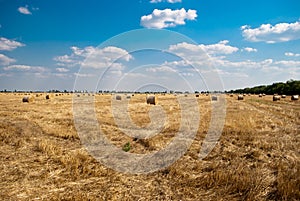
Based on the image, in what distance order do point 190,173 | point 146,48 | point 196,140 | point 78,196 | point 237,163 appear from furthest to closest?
point 146,48
point 196,140
point 237,163
point 190,173
point 78,196

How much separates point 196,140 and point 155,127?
3.76 m

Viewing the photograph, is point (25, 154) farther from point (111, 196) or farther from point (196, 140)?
point (196, 140)

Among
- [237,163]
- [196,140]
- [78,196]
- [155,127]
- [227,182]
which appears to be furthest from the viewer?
[155,127]

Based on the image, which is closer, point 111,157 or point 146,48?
point 111,157

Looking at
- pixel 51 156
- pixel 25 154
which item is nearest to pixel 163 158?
pixel 51 156

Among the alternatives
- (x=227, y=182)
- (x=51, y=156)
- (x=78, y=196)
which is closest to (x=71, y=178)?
(x=78, y=196)

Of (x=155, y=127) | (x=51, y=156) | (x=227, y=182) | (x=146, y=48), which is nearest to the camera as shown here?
(x=227, y=182)

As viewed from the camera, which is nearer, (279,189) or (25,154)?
(279,189)

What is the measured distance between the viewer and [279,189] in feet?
19.9

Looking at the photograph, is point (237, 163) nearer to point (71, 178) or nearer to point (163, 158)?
point (163, 158)

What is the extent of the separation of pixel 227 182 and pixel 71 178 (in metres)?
3.88

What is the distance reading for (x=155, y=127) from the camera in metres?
14.5

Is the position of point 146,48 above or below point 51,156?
above

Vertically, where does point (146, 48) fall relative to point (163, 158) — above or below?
above
